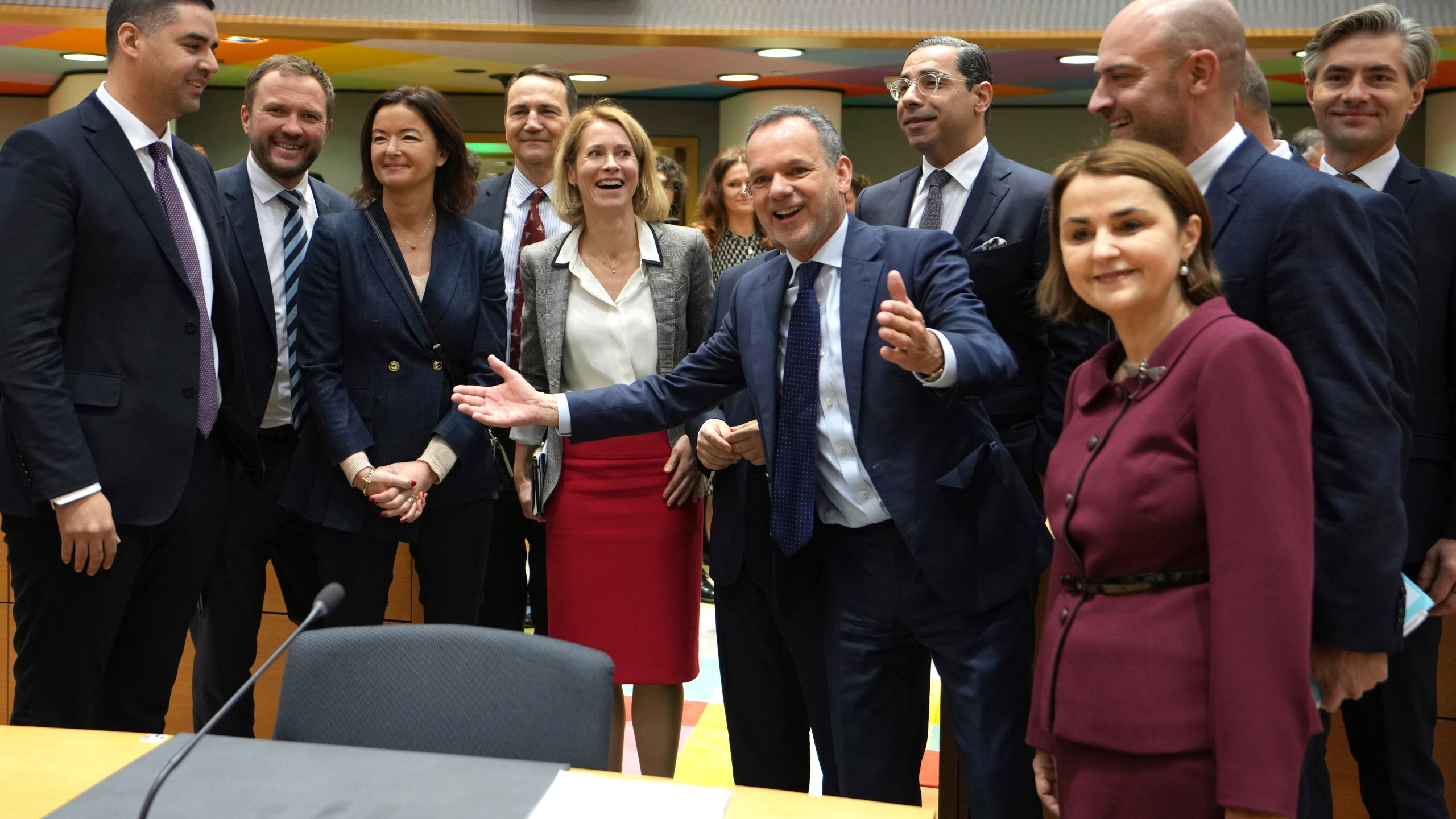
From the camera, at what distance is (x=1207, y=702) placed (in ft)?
4.82

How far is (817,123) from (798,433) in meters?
0.62

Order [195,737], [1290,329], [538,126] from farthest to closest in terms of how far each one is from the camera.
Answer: [538,126], [1290,329], [195,737]

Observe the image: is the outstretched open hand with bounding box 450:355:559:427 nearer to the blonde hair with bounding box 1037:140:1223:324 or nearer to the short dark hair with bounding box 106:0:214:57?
the short dark hair with bounding box 106:0:214:57

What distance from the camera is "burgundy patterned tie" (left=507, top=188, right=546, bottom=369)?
3176mm

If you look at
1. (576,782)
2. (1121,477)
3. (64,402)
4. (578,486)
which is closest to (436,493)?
(578,486)

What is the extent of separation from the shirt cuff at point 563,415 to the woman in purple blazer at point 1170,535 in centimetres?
105

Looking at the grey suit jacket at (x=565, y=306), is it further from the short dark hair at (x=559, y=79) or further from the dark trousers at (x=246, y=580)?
the short dark hair at (x=559, y=79)

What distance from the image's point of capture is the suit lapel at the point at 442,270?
9.11ft

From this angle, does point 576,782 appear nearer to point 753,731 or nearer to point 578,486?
point 753,731

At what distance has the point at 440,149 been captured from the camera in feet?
9.48

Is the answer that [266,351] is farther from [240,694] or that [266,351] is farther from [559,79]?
[240,694]

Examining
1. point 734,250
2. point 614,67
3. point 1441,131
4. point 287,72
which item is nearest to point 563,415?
point 287,72

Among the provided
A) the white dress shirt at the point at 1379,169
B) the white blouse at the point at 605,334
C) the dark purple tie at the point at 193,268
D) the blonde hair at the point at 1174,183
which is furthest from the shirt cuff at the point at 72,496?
the white dress shirt at the point at 1379,169

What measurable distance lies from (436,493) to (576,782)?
1427mm
